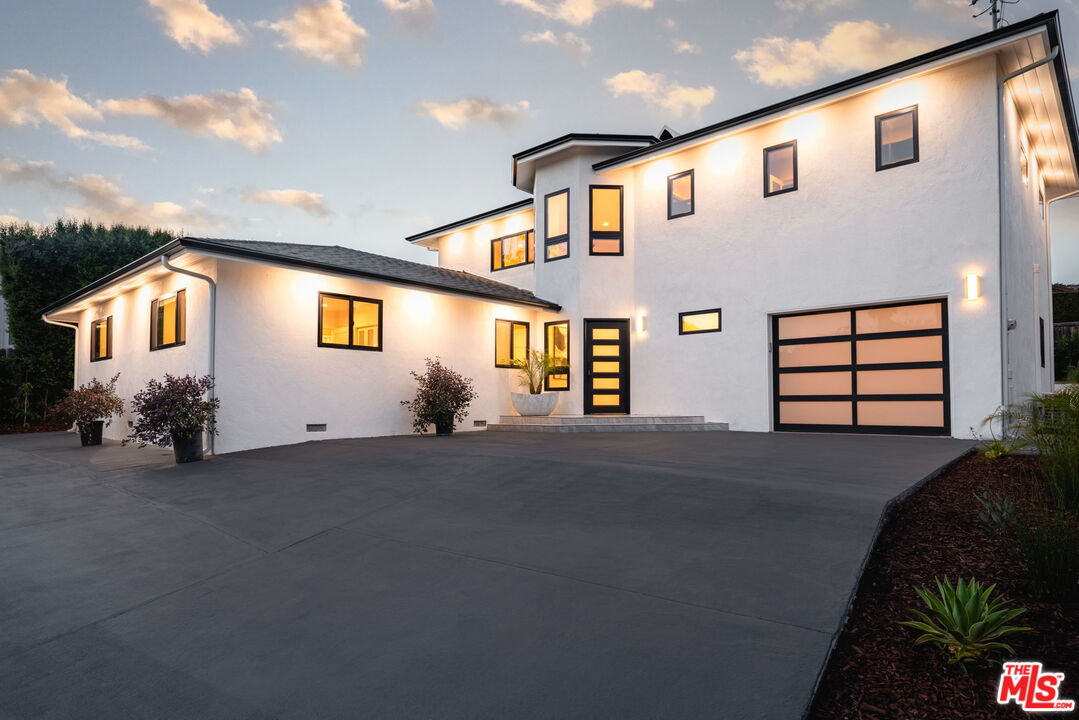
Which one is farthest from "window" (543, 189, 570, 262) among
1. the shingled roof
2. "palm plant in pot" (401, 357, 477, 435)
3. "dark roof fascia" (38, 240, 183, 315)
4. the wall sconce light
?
"dark roof fascia" (38, 240, 183, 315)

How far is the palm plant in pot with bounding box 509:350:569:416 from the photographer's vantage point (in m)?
12.2

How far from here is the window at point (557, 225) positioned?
13.3 m

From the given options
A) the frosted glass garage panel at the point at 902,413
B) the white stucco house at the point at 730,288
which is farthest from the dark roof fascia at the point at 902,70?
the frosted glass garage panel at the point at 902,413

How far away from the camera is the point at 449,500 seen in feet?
16.6

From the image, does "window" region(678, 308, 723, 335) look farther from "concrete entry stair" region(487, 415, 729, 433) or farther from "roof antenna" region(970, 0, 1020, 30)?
"roof antenna" region(970, 0, 1020, 30)

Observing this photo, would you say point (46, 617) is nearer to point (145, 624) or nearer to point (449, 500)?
point (145, 624)

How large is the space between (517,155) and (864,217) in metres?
7.84

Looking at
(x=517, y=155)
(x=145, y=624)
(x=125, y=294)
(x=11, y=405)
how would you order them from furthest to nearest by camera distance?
(x=11, y=405) → (x=517, y=155) → (x=125, y=294) → (x=145, y=624)

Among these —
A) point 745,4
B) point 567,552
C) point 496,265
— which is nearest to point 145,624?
point 567,552

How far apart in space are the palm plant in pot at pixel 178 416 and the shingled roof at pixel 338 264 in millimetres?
→ 1993

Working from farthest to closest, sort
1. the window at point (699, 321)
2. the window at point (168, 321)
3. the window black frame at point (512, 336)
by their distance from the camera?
the window black frame at point (512, 336) → the window at point (699, 321) → the window at point (168, 321)

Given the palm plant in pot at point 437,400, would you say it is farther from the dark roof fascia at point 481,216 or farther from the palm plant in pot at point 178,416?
the dark roof fascia at point 481,216

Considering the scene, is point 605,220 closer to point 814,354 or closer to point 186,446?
point 814,354

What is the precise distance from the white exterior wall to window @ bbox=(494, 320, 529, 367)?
582cm
